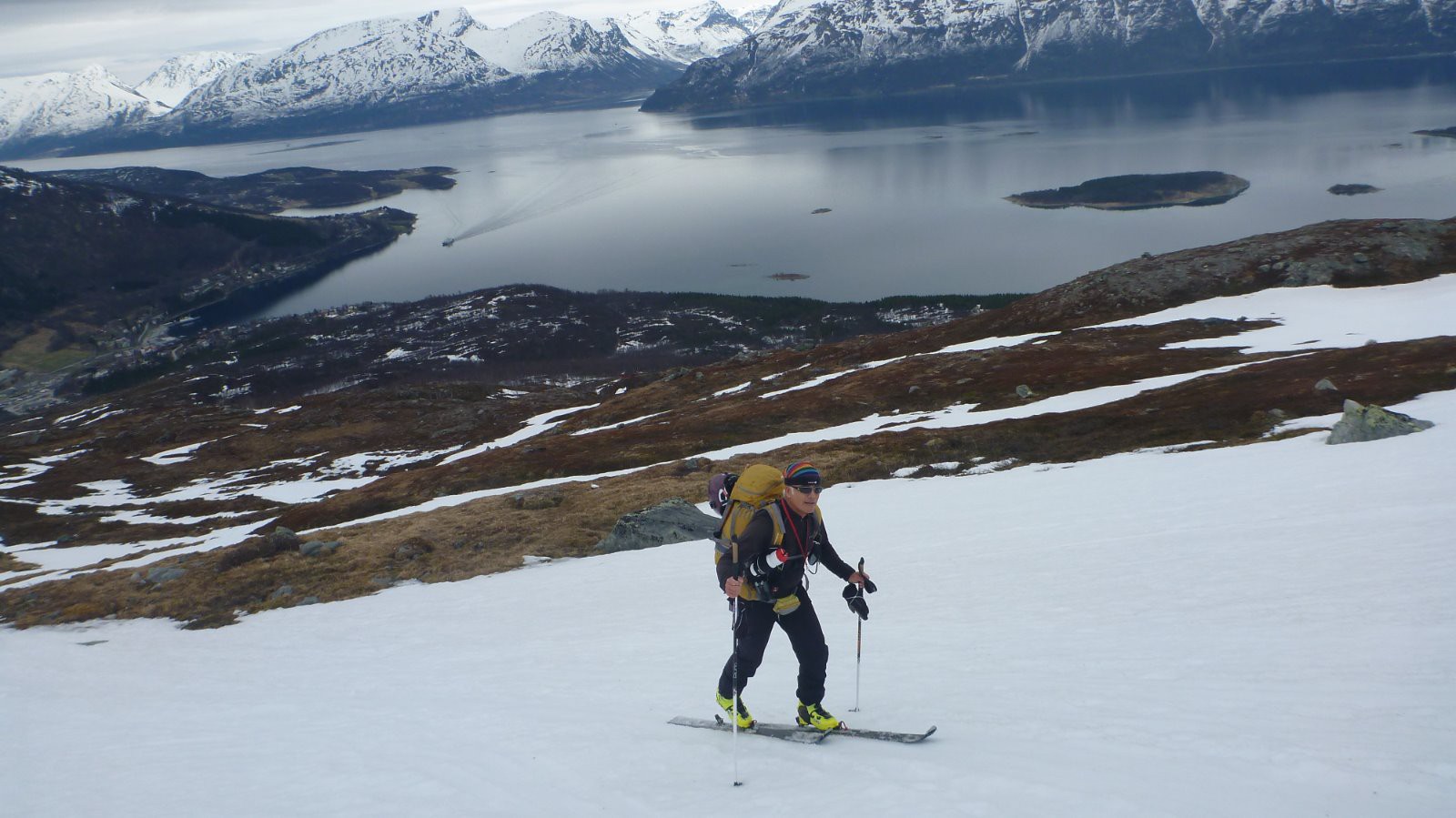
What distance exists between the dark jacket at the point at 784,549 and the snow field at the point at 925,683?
2042 mm

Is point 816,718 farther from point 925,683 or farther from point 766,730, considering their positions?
point 925,683

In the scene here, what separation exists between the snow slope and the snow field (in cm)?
6

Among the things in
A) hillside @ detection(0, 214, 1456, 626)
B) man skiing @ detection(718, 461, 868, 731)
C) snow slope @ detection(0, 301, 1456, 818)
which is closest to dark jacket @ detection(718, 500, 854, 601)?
man skiing @ detection(718, 461, 868, 731)

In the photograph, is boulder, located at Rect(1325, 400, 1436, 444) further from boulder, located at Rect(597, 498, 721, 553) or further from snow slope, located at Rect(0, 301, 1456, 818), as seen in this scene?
boulder, located at Rect(597, 498, 721, 553)

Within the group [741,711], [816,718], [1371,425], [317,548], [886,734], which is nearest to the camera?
[886,734]

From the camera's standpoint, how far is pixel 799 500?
947cm

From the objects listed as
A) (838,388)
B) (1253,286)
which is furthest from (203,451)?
(1253,286)

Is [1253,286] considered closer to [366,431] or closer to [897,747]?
[897,747]

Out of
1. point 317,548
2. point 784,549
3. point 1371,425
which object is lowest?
point 317,548

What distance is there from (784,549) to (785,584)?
516 mm

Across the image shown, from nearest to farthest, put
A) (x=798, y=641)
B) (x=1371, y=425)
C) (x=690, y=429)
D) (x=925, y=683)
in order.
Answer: (x=798, y=641), (x=925, y=683), (x=1371, y=425), (x=690, y=429)

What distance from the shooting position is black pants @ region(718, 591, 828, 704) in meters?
10.0

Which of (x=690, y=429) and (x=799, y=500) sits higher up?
(x=799, y=500)

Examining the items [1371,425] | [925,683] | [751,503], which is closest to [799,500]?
[751,503]
